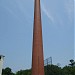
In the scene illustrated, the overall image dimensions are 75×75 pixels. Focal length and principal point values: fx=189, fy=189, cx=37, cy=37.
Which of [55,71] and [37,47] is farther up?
[55,71]

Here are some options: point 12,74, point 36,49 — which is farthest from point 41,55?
point 12,74

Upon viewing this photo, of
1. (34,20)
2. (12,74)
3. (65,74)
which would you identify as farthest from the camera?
(12,74)

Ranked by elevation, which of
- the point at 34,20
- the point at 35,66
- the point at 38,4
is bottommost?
the point at 35,66

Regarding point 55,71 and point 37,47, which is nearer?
point 37,47

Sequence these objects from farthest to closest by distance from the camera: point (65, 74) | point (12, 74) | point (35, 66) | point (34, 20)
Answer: point (12, 74), point (65, 74), point (34, 20), point (35, 66)

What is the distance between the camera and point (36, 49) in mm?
17016

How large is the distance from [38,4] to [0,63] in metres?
27.5

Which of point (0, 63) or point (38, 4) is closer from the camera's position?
point (38, 4)

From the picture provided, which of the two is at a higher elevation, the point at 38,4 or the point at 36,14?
the point at 38,4

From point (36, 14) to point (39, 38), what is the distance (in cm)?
246

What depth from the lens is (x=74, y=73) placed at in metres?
54.1

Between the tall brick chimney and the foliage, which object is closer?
the tall brick chimney

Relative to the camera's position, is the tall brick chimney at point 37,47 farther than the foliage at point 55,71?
No

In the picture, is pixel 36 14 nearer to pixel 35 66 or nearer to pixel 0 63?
pixel 35 66
